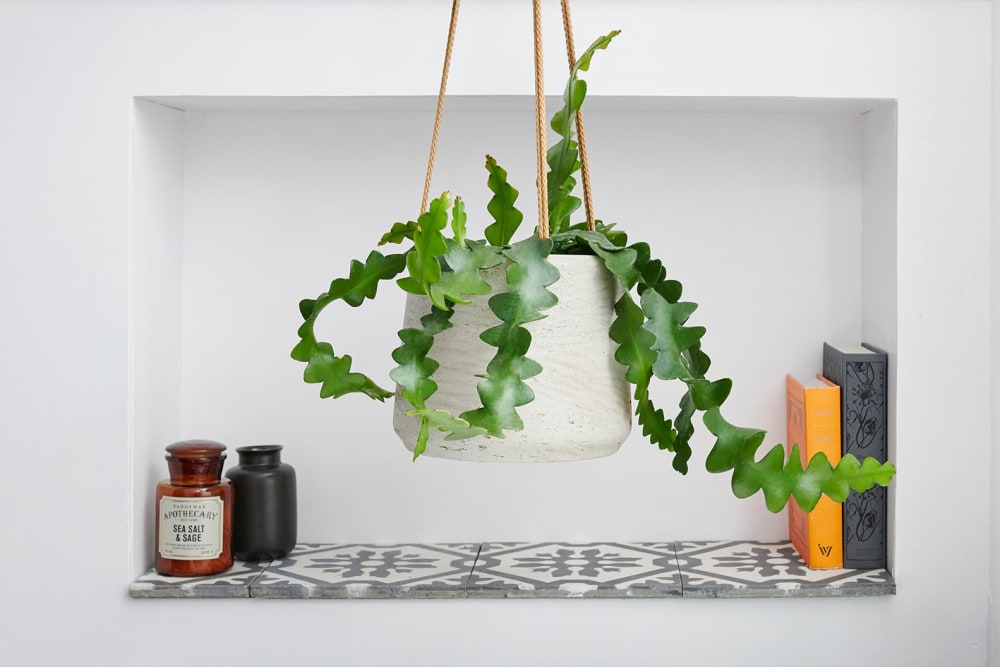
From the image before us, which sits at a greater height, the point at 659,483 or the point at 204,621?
the point at 659,483

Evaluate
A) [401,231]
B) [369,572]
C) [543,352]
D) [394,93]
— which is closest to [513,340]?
[543,352]

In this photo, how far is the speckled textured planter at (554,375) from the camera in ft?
2.92

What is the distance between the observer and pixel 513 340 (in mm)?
847

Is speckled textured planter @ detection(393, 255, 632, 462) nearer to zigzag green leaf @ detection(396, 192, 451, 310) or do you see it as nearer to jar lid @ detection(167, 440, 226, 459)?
zigzag green leaf @ detection(396, 192, 451, 310)

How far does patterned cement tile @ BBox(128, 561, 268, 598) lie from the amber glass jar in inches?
0.5

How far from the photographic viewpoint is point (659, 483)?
1688mm

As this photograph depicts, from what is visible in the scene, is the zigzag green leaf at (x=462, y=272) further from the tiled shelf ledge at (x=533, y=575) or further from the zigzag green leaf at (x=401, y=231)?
the tiled shelf ledge at (x=533, y=575)

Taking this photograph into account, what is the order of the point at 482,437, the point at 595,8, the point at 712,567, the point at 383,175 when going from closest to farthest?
the point at 482,437
the point at 595,8
the point at 712,567
the point at 383,175

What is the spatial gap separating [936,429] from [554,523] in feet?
1.92

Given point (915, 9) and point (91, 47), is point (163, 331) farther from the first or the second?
point (915, 9)

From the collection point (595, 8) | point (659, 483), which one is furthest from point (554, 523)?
point (595, 8)

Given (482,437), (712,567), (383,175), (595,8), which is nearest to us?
(482,437)

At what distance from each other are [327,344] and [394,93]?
1.90 ft

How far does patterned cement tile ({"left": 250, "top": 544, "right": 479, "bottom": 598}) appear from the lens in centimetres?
147
